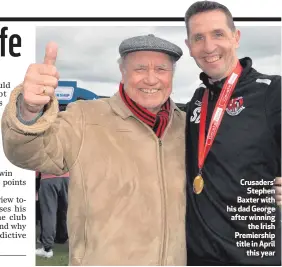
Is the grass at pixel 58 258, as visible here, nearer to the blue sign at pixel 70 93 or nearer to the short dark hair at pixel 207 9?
the blue sign at pixel 70 93

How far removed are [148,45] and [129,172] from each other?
41cm

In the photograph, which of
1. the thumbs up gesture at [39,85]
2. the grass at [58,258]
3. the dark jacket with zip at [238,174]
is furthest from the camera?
the grass at [58,258]

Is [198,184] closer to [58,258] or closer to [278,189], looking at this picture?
[278,189]

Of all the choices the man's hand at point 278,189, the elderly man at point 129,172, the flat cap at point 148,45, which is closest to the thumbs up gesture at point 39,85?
the elderly man at point 129,172

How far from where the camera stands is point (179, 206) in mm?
1287

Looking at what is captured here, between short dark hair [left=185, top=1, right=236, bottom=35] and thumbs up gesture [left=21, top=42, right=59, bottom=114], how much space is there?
53 centimetres

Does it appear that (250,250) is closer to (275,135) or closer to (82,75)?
(275,135)

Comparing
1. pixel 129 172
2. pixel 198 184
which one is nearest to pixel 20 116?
pixel 129 172

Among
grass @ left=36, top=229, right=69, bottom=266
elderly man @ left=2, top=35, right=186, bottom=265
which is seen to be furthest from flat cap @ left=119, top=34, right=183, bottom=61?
grass @ left=36, top=229, right=69, bottom=266

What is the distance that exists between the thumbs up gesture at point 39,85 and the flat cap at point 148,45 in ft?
1.11

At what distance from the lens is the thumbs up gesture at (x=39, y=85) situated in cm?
99

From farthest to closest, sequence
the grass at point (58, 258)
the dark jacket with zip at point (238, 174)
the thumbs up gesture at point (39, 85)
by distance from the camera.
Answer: the grass at point (58, 258) < the dark jacket with zip at point (238, 174) < the thumbs up gesture at point (39, 85)

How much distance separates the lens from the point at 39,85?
998mm

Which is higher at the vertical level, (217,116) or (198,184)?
(217,116)
